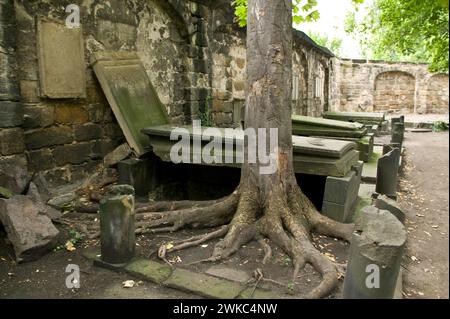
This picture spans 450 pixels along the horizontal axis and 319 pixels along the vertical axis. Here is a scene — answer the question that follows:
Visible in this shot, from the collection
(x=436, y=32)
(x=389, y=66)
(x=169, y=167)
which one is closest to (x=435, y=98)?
(x=389, y=66)

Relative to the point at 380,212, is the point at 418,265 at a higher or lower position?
lower

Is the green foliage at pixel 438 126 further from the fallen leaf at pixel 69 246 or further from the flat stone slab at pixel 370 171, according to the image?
the fallen leaf at pixel 69 246

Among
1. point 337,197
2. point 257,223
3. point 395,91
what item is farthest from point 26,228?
point 395,91

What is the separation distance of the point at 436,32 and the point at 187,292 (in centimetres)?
819

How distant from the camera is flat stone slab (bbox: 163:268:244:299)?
2746 mm

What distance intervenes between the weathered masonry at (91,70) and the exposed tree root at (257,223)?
145cm

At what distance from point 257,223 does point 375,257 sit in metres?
1.59

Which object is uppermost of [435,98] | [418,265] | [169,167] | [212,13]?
[212,13]

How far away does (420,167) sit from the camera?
8539 mm

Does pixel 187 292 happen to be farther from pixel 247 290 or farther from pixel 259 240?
pixel 259 240

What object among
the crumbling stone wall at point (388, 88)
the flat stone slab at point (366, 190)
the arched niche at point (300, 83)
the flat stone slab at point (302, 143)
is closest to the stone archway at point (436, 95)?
the crumbling stone wall at point (388, 88)

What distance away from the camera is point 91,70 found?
16.4ft

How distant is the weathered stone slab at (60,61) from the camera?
4.33 metres
